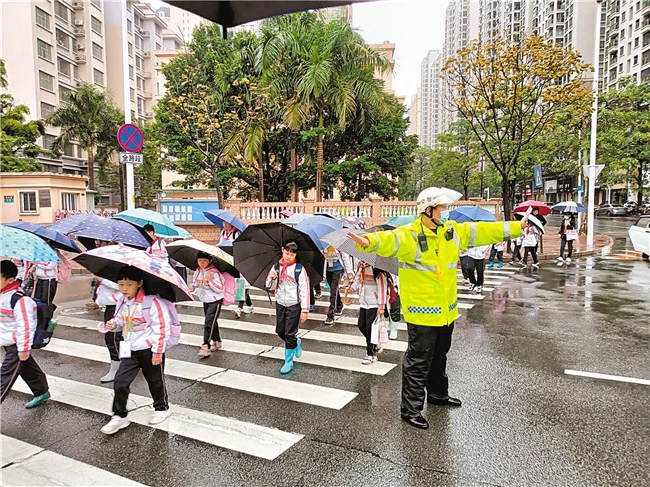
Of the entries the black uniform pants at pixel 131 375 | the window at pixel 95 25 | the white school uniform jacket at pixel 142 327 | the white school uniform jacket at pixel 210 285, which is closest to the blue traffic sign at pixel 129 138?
the white school uniform jacket at pixel 210 285

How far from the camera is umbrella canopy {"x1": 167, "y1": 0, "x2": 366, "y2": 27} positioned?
5.40ft

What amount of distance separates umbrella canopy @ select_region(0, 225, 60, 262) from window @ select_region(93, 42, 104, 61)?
52.1 m

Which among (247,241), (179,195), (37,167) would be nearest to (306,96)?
(179,195)

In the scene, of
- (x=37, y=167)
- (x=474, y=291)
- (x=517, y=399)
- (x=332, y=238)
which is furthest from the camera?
(x=37, y=167)

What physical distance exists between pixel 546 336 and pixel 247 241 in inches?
194

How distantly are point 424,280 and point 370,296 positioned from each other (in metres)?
1.68

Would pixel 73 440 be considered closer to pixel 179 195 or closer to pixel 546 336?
pixel 546 336

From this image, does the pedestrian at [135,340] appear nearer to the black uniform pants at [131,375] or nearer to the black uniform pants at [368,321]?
the black uniform pants at [131,375]

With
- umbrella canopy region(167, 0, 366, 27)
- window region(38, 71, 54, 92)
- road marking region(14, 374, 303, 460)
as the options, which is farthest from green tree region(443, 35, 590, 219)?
window region(38, 71, 54, 92)

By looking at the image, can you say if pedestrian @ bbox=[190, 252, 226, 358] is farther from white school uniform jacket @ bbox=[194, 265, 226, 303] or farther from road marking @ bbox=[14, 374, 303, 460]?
road marking @ bbox=[14, 374, 303, 460]

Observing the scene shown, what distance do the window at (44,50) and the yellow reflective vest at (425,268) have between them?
4612 centimetres

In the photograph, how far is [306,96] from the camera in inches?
792

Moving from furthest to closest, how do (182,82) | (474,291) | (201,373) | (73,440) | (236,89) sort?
(182,82), (236,89), (474,291), (201,373), (73,440)

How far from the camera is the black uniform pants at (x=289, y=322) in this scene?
228 inches
